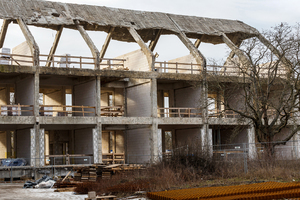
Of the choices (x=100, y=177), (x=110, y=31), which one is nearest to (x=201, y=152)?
(x=100, y=177)

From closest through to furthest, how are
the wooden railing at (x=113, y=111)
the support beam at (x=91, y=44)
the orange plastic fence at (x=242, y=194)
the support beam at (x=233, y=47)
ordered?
the orange plastic fence at (x=242, y=194) < the support beam at (x=91, y=44) < the wooden railing at (x=113, y=111) < the support beam at (x=233, y=47)

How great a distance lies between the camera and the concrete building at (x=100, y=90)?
1121 inches

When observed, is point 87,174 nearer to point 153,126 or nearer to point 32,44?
point 153,126

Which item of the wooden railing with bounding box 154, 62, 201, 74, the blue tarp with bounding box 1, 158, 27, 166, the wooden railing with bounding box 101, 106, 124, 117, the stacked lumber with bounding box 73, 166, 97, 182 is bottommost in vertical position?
the stacked lumber with bounding box 73, 166, 97, 182

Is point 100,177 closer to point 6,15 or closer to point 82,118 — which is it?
point 82,118

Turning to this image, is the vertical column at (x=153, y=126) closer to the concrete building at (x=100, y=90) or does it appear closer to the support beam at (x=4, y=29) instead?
the concrete building at (x=100, y=90)

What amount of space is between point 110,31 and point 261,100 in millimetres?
12390

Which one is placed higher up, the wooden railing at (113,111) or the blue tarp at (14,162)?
the wooden railing at (113,111)

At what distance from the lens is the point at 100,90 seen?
33.6 m

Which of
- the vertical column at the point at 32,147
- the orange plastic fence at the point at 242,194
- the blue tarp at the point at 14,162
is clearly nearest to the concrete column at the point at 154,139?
the vertical column at the point at 32,147

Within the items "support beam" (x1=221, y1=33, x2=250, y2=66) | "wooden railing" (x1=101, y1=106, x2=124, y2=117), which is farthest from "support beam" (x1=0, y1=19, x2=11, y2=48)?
"support beam" (x1=221, y1=33, x2=250, y2=66)

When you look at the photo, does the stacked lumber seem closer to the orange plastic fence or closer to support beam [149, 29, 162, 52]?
the orange plastic fence

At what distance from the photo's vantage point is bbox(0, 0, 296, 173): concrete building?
28484 millimetres

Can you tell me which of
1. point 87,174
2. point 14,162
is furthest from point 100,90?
point 87,174
